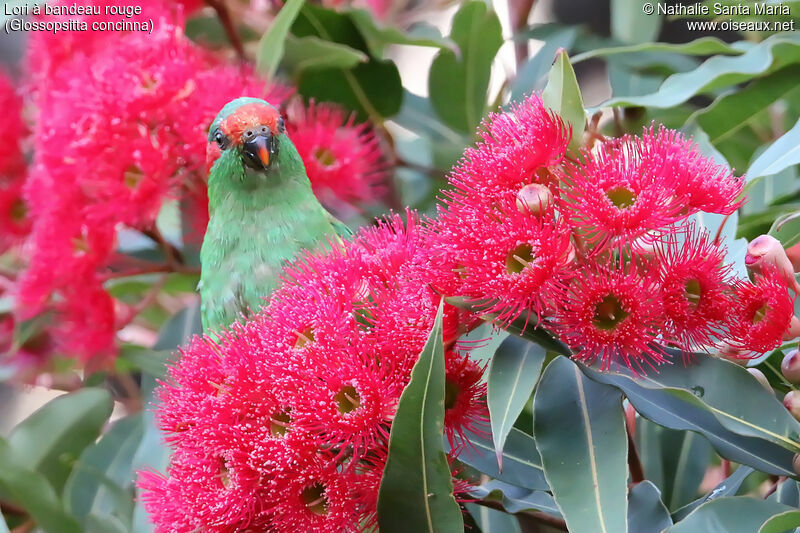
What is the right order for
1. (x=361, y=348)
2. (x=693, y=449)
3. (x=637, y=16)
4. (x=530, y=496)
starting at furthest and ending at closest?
(x=637, y=16) → (x=693, y=449) → (x=530, y=496) → (x=361, y=348)

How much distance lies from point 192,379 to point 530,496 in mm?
399

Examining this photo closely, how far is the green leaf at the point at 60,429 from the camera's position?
1432 mm

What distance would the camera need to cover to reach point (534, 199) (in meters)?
0.68

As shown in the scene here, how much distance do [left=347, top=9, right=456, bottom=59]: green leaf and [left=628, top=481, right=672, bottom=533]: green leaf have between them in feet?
2.78

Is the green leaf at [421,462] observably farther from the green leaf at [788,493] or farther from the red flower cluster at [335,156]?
the red flower cluster at [335,156]

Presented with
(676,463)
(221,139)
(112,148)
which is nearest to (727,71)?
(676,463)

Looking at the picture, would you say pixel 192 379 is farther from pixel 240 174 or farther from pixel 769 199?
pixel 769 199

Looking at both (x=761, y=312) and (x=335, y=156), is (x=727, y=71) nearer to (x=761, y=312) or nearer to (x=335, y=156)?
(x=761, y=312)

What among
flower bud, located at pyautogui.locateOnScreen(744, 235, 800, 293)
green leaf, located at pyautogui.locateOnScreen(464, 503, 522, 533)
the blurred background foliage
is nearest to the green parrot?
the blurred background foliage

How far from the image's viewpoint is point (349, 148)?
138 cm

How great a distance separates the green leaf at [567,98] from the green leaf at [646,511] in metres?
0.35

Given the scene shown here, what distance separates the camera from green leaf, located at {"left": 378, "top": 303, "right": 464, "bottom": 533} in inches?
26.9

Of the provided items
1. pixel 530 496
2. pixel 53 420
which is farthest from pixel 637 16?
pixel 53 420

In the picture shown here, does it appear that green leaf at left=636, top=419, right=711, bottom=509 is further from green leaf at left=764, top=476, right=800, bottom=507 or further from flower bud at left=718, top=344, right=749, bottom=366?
flower bud at left=718, top=344, right=749, bottom=366
